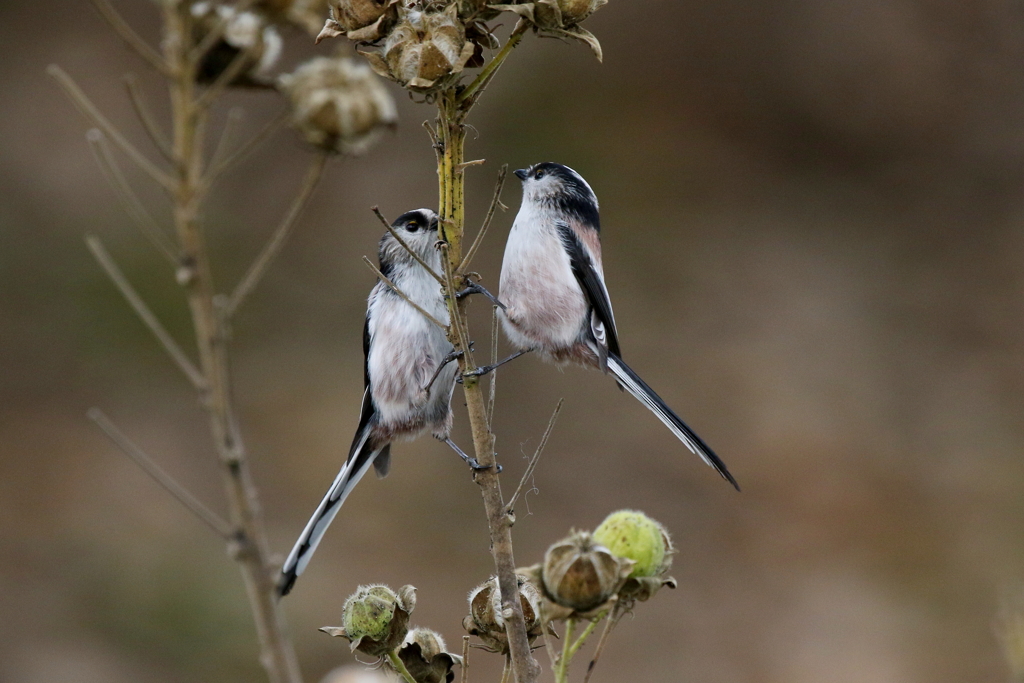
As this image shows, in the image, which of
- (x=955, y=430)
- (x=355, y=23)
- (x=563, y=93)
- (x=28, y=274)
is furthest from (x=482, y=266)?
(x=355, y=23)

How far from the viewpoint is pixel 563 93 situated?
7.89m

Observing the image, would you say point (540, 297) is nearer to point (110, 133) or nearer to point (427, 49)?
point (427, 49)

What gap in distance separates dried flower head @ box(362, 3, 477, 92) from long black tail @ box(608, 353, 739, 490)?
113 cm

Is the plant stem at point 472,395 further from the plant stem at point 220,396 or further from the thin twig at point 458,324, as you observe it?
the plant stem at point 220,396

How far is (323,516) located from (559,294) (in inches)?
37.8

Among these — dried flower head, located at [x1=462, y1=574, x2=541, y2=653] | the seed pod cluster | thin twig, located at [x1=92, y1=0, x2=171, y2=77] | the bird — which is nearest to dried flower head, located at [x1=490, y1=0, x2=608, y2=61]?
the seed pod cluster

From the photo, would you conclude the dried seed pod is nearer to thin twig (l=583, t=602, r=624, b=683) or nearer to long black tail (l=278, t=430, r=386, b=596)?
thin twig (l=583, t=602, r=624, b=683)

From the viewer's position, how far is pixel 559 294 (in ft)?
9.06

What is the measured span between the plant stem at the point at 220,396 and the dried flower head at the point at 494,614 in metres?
0.68

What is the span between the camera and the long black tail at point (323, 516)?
192 cm

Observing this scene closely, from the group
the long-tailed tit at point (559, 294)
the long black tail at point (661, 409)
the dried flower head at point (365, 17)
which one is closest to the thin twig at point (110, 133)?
the dried flower head at point (365, 17)

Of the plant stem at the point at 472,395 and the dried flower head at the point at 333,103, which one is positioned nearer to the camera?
the dried flower head at the point at 333,103

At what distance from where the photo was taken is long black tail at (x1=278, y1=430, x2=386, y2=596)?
1.92 metres

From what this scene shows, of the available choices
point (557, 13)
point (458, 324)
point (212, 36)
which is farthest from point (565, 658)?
point (557, 13)
